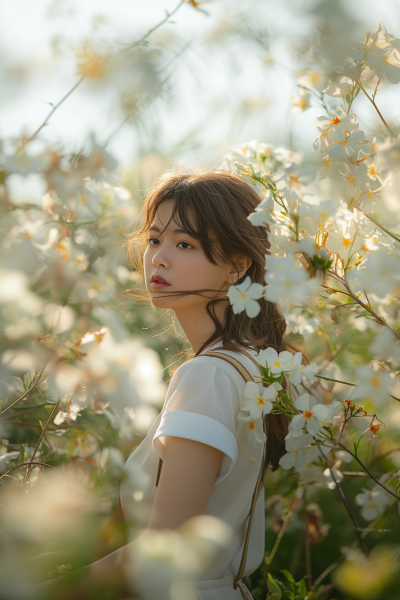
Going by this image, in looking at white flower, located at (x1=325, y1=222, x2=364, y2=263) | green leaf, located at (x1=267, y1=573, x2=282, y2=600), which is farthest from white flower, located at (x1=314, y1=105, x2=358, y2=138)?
green leaf, located at (x1=267, y1=573, x2=282, y2=600)

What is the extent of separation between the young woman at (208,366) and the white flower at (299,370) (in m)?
0.10

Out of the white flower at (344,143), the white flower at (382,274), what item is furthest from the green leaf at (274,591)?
the white flower at (344,143)

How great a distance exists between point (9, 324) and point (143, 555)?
0.28 m

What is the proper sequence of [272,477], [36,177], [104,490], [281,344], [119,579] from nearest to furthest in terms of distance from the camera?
[119,579]
[104,490]
[36,177]
[281,344]
[272,477]

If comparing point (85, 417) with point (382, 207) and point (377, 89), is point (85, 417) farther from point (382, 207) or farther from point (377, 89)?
point (377, 89)

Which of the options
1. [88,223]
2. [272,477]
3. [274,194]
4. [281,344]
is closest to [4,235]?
[88,223]

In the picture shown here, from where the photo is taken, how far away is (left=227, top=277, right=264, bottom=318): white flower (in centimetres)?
59

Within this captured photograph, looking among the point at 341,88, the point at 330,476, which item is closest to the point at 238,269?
the point at 341,88

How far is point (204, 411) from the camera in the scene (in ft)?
2.09

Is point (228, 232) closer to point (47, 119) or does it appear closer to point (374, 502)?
point (47, 119)

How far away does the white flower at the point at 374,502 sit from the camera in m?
0.91

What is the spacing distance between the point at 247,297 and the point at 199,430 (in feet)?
0.66

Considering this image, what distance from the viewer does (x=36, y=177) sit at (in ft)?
1.49

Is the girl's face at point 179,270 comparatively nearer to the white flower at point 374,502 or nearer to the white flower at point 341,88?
the white flower at point 341,88
